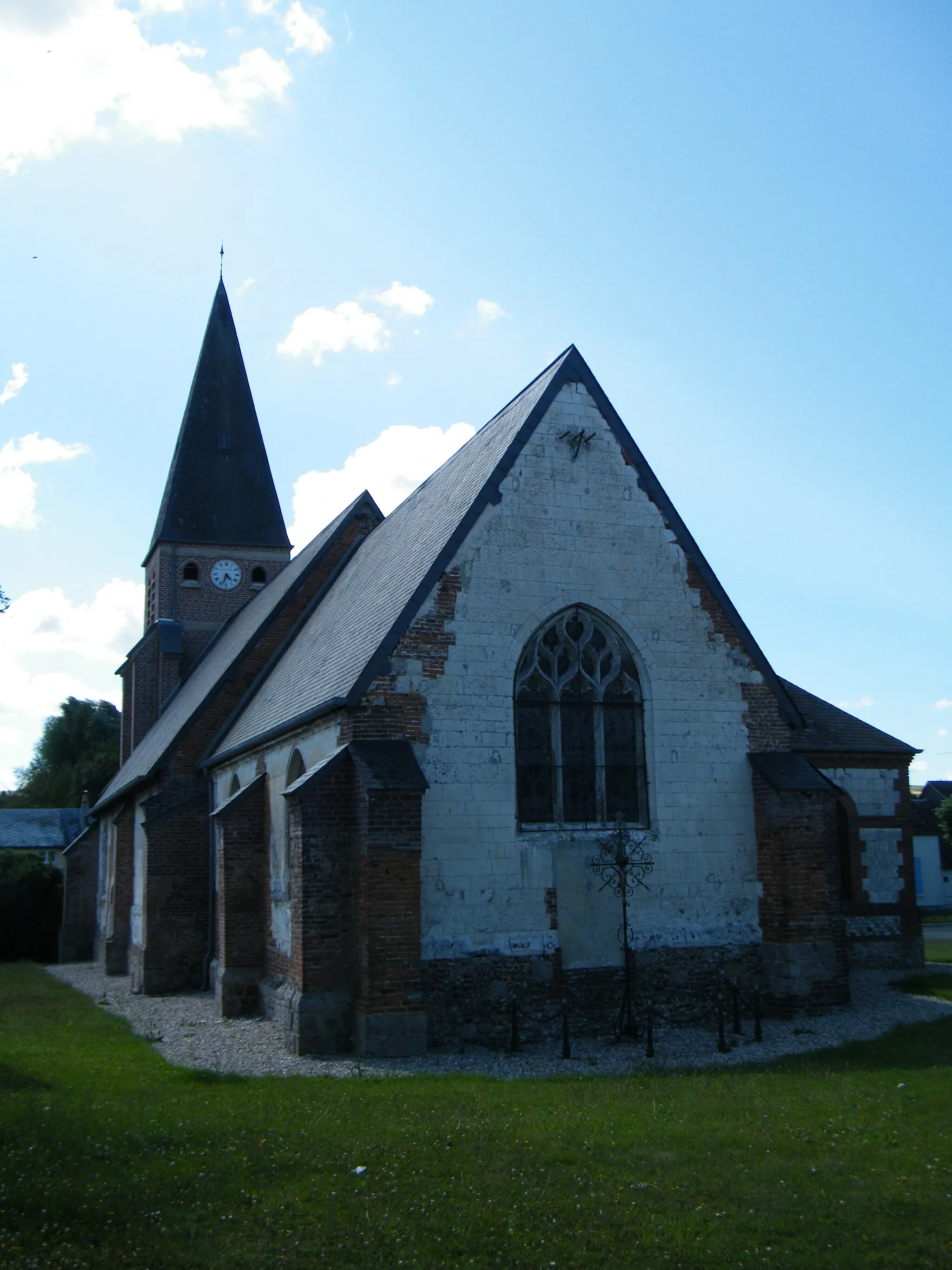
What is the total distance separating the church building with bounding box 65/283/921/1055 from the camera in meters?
12.8

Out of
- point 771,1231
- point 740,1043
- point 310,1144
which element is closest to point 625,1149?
point 771,1231

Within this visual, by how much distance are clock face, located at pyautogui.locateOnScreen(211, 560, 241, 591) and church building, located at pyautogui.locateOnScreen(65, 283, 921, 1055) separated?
46.5 feet

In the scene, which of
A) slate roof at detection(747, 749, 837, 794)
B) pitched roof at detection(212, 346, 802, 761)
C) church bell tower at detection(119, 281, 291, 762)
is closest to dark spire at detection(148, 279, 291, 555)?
church bell tower at detection(119, 281, 291, 762)

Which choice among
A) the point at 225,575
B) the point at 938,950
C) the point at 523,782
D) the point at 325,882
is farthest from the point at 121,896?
the point at 938,950

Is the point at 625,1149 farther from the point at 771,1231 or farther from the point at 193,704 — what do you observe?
the point at 193,704

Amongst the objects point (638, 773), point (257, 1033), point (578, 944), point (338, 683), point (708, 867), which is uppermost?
point (338, 683)

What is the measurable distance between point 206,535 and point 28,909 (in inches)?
484

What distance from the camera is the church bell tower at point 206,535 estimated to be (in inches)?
1214

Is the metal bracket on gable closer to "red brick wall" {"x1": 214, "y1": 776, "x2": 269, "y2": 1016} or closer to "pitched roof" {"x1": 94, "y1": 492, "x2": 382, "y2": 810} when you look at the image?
"red brick wall" {"x1": 214, "y1": 776, "x2": 269, "y2": 1016}

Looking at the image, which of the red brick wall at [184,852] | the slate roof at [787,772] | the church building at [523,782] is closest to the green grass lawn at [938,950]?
the slate roof at [787,772]

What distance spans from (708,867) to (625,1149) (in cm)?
741

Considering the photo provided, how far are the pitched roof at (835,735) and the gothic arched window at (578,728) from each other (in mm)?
7623

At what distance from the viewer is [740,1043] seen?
12.8m

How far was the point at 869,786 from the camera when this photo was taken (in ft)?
72.1
